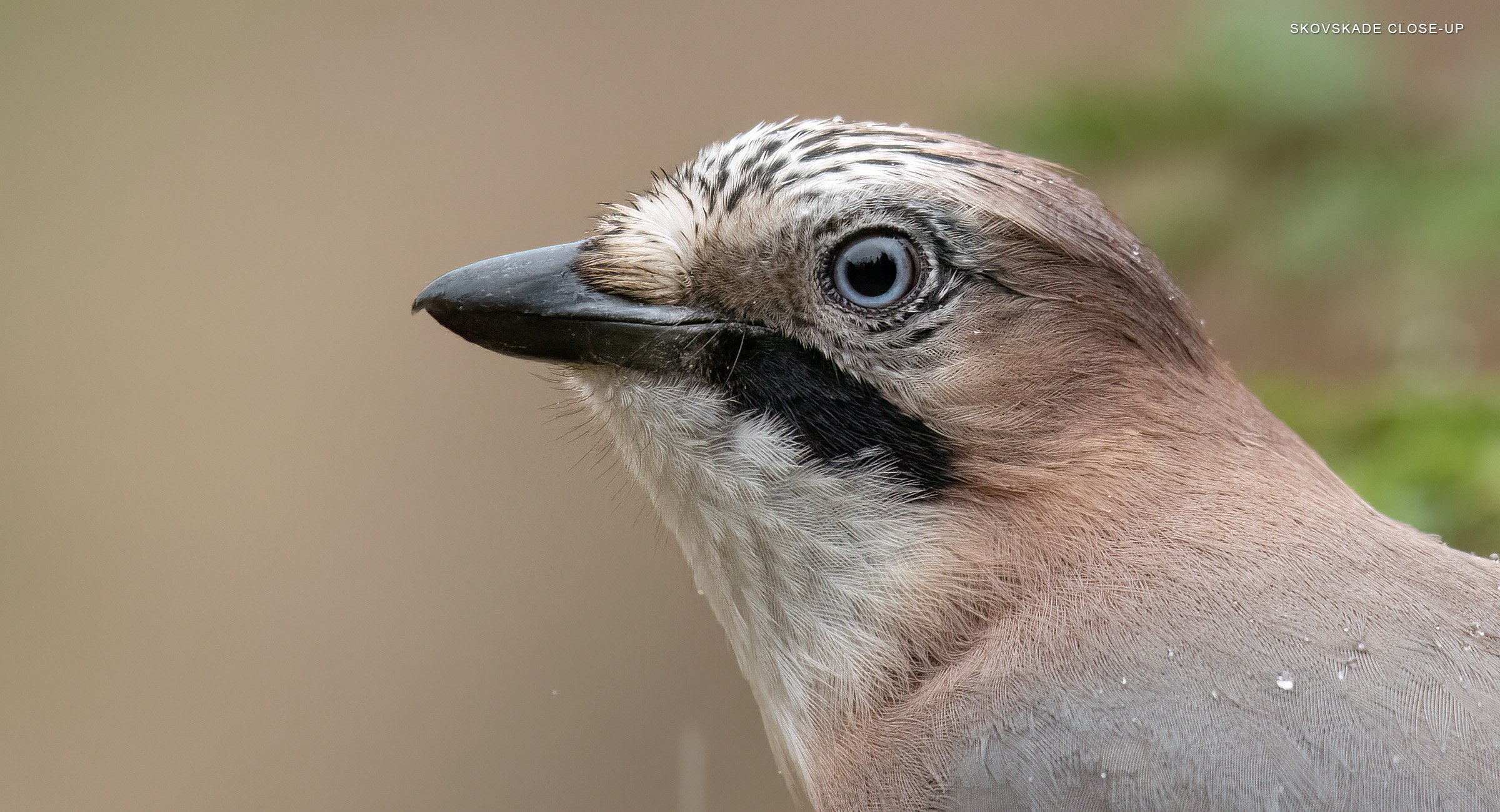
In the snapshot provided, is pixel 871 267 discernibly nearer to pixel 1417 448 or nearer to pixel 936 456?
pixel 936 456

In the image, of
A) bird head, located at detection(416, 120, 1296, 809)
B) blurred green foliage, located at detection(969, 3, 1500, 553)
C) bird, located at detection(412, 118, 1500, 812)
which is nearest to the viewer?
bird, located at detection(412, 118, 1500, 812)

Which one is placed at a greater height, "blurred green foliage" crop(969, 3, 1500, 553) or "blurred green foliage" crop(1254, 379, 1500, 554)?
"blurred green foliage" crop(969, 3, 1500, 553)

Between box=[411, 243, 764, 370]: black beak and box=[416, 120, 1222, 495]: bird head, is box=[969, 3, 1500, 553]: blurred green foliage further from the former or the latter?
box=[411, 243, 764, 370]: black beak

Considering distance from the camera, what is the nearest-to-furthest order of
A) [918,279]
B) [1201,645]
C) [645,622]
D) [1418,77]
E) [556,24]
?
[1201,645], [918,279], [645,622], [1418,77], [556,24]

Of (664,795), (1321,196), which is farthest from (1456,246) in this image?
(664,795)

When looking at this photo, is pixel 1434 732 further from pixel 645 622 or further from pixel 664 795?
pixel 664 795

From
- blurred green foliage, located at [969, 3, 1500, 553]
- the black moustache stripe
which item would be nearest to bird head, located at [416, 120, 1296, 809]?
the black moustache stripe

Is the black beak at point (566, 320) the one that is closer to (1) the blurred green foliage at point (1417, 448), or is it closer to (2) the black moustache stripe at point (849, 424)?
(2) the black moustache stripe at point (849, 424)
